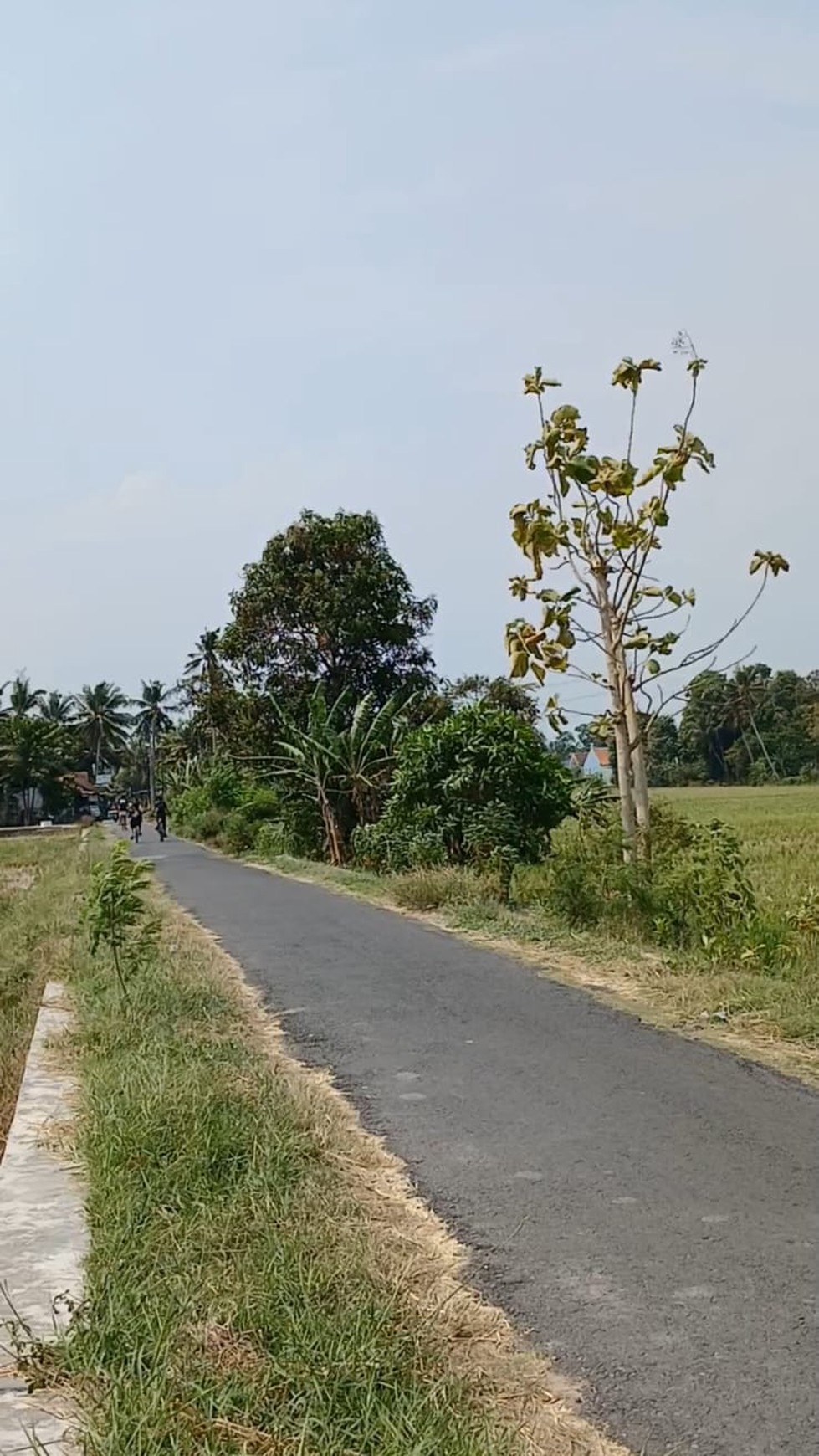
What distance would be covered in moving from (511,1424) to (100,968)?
746 cm

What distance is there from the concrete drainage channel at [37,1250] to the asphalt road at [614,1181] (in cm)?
124

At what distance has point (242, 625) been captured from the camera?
32.1m

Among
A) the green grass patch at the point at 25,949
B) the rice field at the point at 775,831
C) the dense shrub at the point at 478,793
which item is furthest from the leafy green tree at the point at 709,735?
the dense shrub at the point at 478,793

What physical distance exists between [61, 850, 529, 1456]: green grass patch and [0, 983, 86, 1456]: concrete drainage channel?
0.08m

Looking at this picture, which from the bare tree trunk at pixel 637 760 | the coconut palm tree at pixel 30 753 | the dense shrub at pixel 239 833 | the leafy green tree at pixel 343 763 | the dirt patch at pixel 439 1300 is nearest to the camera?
the dirt patch at pixel 439 1300

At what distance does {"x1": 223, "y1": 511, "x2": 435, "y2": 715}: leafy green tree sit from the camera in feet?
103

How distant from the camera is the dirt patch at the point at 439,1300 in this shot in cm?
316

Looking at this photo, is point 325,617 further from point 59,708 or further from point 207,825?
point 59,708

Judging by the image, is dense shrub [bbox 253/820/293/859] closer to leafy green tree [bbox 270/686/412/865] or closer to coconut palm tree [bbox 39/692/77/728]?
leafy green tree [bbox 270/686/412/865]

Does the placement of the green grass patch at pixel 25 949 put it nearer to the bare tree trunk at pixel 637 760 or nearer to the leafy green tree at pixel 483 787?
the leafy green tree at pixel 483 787

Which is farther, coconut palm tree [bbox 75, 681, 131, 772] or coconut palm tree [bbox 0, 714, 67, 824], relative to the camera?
coconut palm tree [bbox 75, 681, 131, 772]

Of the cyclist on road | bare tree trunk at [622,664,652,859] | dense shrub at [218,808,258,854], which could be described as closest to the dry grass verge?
bare tree trunk at [622,664,652,859]

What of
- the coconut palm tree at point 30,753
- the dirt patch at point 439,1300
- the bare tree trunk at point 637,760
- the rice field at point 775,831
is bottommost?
the dirt patch at point 439,1300

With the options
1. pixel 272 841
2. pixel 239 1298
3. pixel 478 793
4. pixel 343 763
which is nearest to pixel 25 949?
pixel 478 793
